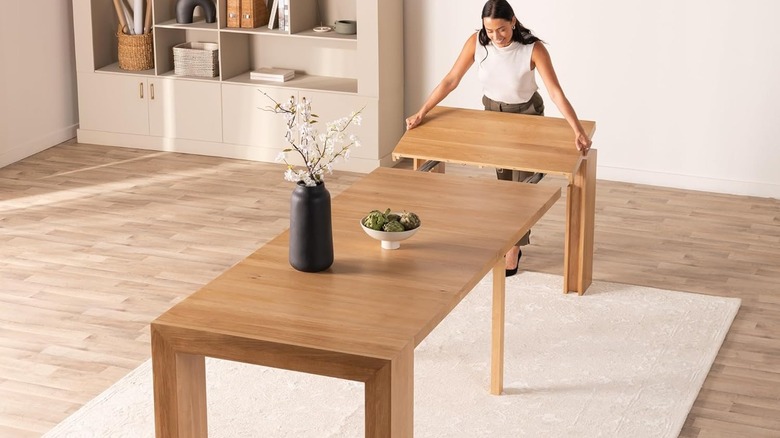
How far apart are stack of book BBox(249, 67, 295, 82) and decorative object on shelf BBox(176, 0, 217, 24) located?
45 centimetres

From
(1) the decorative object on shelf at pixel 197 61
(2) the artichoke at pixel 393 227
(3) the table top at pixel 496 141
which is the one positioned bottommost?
(2) the artichoke at pixel 393 227

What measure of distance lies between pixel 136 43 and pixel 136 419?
12.4 ft

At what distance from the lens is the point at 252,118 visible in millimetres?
7180

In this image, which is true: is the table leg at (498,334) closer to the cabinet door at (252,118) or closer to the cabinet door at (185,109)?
the cabinet door at (252,118)

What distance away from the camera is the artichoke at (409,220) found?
3.74 meters

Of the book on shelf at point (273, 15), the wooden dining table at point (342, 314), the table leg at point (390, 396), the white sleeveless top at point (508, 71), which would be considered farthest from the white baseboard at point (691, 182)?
the table leg at point (390, 396)

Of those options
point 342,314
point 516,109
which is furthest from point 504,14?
point 342,314

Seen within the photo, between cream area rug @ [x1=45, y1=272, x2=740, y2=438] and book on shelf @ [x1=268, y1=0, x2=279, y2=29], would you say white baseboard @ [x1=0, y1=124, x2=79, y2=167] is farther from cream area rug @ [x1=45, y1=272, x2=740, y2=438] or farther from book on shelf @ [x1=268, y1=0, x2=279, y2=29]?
cream area rug @ [x1=45, y1=272, x2=740, y2=438]

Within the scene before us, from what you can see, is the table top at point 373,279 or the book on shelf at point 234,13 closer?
the table top at point 373,279

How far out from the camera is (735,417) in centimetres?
414

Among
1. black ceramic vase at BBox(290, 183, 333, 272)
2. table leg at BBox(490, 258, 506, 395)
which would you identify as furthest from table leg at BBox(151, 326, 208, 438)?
table leg at BBox(490, 258, 506, 395)

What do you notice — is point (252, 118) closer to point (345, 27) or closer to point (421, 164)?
point (345, 27)

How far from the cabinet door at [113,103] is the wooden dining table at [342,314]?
3693 mm

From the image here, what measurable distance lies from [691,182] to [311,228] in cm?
374
